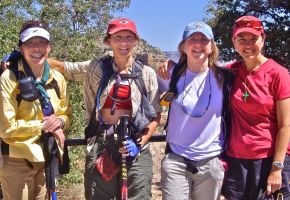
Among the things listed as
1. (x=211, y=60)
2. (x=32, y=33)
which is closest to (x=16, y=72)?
(x=32, y=33)

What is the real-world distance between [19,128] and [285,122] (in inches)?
72.0

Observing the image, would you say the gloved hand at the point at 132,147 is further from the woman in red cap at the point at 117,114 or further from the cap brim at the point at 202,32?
the cap brim at the point at 202,32

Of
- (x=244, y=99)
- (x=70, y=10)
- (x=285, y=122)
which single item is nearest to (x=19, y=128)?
(x=244, y=99)

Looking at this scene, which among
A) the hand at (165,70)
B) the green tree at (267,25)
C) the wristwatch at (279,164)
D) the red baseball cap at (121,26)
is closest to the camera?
the wristwatch at (279,164)

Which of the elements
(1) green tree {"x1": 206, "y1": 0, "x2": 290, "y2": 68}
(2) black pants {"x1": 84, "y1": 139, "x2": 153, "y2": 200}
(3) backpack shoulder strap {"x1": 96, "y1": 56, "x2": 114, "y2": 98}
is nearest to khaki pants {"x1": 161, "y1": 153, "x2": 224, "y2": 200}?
A: (2) black pants {"x1": 84, "y1": 139, "x2": 153, "y2": 200}

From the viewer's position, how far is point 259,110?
3201 millimetres

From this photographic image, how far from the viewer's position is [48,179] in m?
3.42

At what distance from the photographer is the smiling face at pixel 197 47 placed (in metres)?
3.40

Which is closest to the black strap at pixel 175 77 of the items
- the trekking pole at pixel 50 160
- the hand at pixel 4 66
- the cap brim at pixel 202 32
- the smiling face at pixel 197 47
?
the smiling face at pixel 197 47

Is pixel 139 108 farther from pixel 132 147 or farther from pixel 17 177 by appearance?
pixel 17 177

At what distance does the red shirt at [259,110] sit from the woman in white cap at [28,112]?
132 cm

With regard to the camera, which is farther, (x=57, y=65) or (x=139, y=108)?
(x=57, y=65)

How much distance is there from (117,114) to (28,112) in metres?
0.65

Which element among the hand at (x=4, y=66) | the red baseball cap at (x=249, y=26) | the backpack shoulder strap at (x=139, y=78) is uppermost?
the red baseball cap at (x=249, y=26)
